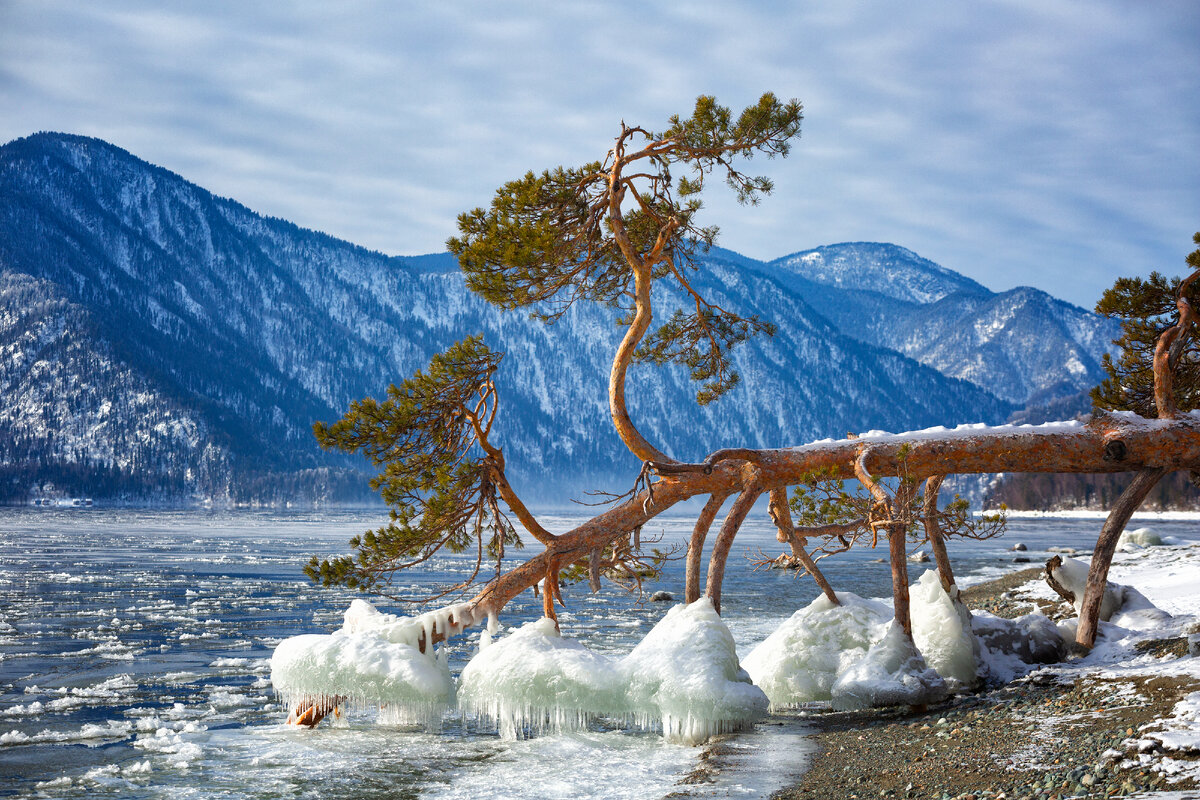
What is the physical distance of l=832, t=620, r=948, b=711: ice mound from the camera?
1110 centimetres

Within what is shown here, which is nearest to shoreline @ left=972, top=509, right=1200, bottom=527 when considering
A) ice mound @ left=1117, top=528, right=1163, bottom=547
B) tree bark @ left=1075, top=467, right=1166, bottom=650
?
ice mound @ left=1117, top=528, right=1163, bottom=547

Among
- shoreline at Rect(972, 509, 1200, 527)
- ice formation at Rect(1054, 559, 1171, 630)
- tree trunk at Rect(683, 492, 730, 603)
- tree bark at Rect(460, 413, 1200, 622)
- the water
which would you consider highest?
tree bark at Rect(460, 413, 1200, 622)

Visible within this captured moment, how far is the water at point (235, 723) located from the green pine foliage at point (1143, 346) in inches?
319

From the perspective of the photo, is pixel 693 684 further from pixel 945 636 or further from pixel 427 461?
pixel 427 461

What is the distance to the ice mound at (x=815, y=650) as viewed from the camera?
41.3 feet

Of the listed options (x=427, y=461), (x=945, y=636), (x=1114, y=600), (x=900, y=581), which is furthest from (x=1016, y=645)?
(x=427, y=461)

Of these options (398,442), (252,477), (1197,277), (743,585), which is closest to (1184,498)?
(743,585)

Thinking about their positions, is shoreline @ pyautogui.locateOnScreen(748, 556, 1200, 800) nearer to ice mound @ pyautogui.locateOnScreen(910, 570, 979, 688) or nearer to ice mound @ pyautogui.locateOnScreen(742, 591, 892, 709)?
ice mound @ pyautogui.locateOnScreen(910, 570, 979, 688)

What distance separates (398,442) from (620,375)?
326cm

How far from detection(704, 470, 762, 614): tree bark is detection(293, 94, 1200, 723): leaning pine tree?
0.10 ft

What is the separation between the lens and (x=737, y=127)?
12.9 m

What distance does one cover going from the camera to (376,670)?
10492 mm

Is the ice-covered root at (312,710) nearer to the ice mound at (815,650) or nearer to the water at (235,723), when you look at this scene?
the water at (235,723)

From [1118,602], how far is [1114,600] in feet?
0.18
